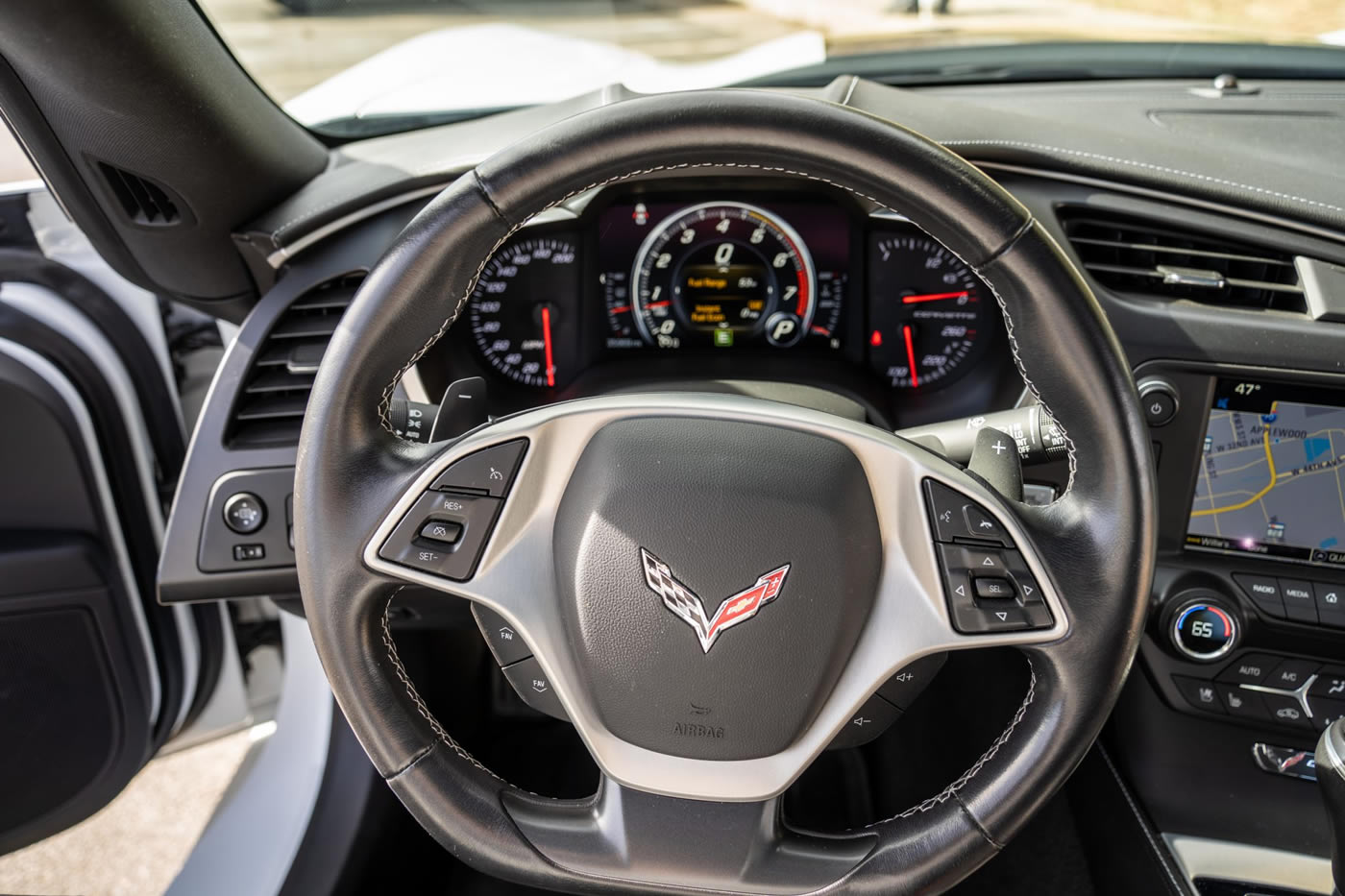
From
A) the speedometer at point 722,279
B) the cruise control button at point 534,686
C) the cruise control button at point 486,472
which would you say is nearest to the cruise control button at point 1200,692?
the speedometer at point 722,279

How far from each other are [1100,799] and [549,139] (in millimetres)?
1325

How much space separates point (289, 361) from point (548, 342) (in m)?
0.36

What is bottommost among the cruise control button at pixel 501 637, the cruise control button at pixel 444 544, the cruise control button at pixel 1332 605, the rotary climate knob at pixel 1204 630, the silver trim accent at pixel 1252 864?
the silver trim accent at pixel 1252 864

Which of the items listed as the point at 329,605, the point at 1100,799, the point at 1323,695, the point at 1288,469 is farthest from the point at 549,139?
the point at 1100,799

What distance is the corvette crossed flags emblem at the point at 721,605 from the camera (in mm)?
884

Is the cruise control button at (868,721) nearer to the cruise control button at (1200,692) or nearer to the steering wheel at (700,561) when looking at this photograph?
the steering wheel at (700,561)

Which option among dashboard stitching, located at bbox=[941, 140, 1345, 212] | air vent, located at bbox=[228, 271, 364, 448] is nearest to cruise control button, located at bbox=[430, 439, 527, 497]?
air vent, located at bbox=[228, 271, 364, 448]

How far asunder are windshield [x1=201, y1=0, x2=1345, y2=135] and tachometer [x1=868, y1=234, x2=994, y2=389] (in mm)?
395

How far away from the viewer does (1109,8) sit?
184cm

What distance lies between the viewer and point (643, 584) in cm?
90

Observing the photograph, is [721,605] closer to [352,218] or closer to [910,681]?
[910,681]

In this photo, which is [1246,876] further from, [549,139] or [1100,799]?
[549,139]

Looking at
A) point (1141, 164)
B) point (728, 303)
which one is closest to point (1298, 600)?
point (1141, 164)

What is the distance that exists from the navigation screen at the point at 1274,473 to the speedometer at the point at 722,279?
0.56m
